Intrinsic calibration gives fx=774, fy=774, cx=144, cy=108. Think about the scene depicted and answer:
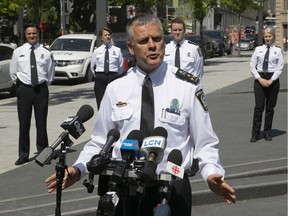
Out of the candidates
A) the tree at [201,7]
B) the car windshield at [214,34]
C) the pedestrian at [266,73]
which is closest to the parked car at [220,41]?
the car windshield at [214,34]

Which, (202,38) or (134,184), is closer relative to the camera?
(134,184)

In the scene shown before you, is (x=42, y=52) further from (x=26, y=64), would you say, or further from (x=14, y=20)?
(x=14, y=20)

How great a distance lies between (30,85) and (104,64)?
13.8ft

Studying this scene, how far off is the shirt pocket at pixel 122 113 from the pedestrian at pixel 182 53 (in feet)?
21.7

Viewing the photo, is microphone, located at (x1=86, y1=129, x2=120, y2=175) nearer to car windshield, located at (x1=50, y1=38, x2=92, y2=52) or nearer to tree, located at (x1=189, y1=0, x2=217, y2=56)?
car windshield, located at (x1=50, y1=38, x2=92, y2=52)

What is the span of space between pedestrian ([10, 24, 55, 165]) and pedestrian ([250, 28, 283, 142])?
3.19 meters

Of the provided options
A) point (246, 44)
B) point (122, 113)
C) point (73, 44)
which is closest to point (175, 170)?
point (122, 113)

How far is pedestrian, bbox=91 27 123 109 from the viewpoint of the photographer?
48.0ft

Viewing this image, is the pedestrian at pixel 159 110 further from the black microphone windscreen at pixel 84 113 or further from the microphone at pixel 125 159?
the microphone at pixel 125 159

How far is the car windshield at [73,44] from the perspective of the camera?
27541 millimetres

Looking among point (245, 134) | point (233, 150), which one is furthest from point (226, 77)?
point (233, 150)

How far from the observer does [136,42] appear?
13.5 feet

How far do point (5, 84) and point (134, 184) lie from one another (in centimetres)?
1820

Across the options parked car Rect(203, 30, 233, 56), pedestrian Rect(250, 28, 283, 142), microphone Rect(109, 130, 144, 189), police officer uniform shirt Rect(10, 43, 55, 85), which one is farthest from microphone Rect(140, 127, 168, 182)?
parked car Rect(203, 30, 233, 56)
